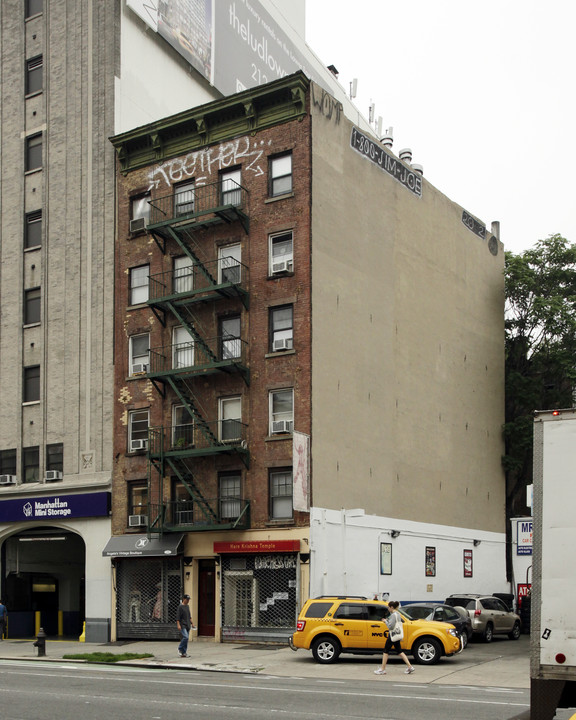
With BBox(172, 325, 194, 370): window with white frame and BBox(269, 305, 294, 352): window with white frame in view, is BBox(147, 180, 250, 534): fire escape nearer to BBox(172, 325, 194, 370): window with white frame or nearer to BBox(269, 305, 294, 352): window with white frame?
BBox(172, 325, 194, 370): window with white frame

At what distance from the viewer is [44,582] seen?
42.0 m

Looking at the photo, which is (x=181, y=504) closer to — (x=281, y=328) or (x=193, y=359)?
(x=193, y=359)

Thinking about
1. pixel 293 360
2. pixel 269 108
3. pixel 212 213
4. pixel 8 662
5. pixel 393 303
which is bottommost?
pixel 8 662

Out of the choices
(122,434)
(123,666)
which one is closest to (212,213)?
(122,434)

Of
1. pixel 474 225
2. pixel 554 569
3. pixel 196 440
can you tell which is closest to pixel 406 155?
pixel 474 225

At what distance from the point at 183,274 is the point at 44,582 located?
1603cm

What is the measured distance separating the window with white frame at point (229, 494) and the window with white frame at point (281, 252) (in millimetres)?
7770

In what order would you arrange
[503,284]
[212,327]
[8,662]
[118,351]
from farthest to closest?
[503,284]
[118,351]
[212,327]
[8,662]

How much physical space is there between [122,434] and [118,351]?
11.2 ft

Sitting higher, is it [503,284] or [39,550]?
[503,284]

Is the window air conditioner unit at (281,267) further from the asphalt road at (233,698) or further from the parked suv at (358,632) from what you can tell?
the asphalt road at (233,698)

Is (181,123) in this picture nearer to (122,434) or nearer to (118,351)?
(118,351)

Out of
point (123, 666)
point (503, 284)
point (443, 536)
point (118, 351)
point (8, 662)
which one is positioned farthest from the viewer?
point (503, 284)

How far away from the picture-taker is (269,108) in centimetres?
3522
